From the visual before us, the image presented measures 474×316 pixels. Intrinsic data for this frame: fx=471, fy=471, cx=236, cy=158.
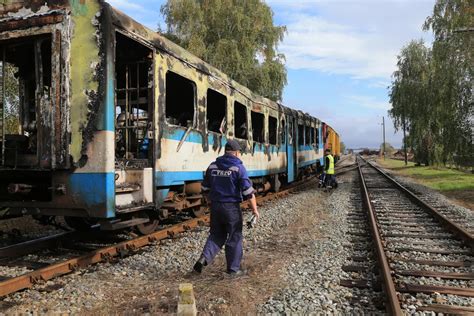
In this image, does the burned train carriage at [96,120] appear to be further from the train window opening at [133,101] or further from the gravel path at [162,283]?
the gravel path at [162,283]

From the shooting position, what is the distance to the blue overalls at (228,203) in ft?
18.3

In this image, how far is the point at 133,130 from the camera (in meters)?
7.95

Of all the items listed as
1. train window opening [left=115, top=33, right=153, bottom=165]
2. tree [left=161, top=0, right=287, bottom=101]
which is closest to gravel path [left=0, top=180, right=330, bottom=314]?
train window opening [left=115, top=33, right=153, bottom=165]

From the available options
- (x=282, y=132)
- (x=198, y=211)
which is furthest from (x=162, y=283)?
(x=282, y=132)

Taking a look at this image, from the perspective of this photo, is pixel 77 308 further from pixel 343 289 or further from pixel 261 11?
pixel 261 11

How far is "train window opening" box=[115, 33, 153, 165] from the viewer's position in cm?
711

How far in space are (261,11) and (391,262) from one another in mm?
24874

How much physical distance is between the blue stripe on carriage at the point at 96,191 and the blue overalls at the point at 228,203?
1256mm

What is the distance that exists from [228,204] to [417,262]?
2813 mm

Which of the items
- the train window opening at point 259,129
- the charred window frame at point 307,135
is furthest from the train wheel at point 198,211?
the charred window frame at point 307,135

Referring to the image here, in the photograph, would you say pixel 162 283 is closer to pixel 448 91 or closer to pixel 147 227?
pixel 147 227

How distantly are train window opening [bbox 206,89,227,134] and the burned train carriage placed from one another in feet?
2.55

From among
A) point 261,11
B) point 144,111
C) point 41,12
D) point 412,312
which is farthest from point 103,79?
point 261,11

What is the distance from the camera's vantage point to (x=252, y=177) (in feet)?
42.0
